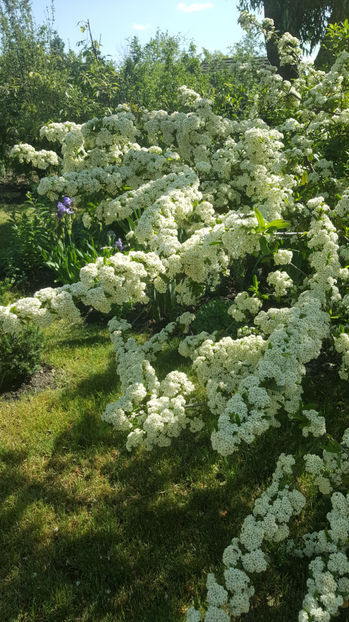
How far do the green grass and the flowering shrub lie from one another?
0.98 feet

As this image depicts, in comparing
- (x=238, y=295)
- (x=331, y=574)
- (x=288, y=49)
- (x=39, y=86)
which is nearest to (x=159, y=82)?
(x=39, y=86)

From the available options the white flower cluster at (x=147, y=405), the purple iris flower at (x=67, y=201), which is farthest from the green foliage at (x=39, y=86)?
the white flower cluster at (x=147, y=405)

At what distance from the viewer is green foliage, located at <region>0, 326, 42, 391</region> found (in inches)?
166

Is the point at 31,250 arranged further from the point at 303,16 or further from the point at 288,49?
the point at 303,16

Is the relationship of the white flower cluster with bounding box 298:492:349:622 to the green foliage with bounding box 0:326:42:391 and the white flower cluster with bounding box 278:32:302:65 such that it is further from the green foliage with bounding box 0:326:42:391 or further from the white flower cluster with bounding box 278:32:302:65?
the white flower cluster with bounding box 278:32:302:65

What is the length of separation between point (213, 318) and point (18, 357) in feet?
6.15

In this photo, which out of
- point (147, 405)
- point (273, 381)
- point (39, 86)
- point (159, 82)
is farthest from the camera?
point (159, 82)

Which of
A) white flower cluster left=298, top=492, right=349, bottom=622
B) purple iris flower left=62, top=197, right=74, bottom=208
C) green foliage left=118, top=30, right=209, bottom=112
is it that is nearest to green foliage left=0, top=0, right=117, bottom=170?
green foliage left=118, top=30, right=209, bottom=112

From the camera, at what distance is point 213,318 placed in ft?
15.3

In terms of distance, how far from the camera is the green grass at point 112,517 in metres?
2.54

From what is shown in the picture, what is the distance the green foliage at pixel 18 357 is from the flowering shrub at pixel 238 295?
1182 mm

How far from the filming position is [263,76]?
578 centimetres

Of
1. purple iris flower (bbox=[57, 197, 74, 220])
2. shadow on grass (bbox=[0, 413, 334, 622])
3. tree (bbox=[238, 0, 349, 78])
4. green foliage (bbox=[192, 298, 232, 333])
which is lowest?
shadow on grass (bbox=[0, 413, 334, 622])

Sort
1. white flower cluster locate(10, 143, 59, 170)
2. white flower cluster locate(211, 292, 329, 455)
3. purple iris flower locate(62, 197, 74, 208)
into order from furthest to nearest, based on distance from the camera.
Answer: purple iris flower locate(62, 197, 74, 208)
white flower cluster locate(10, 143, 59, 170)
white flower cluster locate(211, 292, 329, 455)
